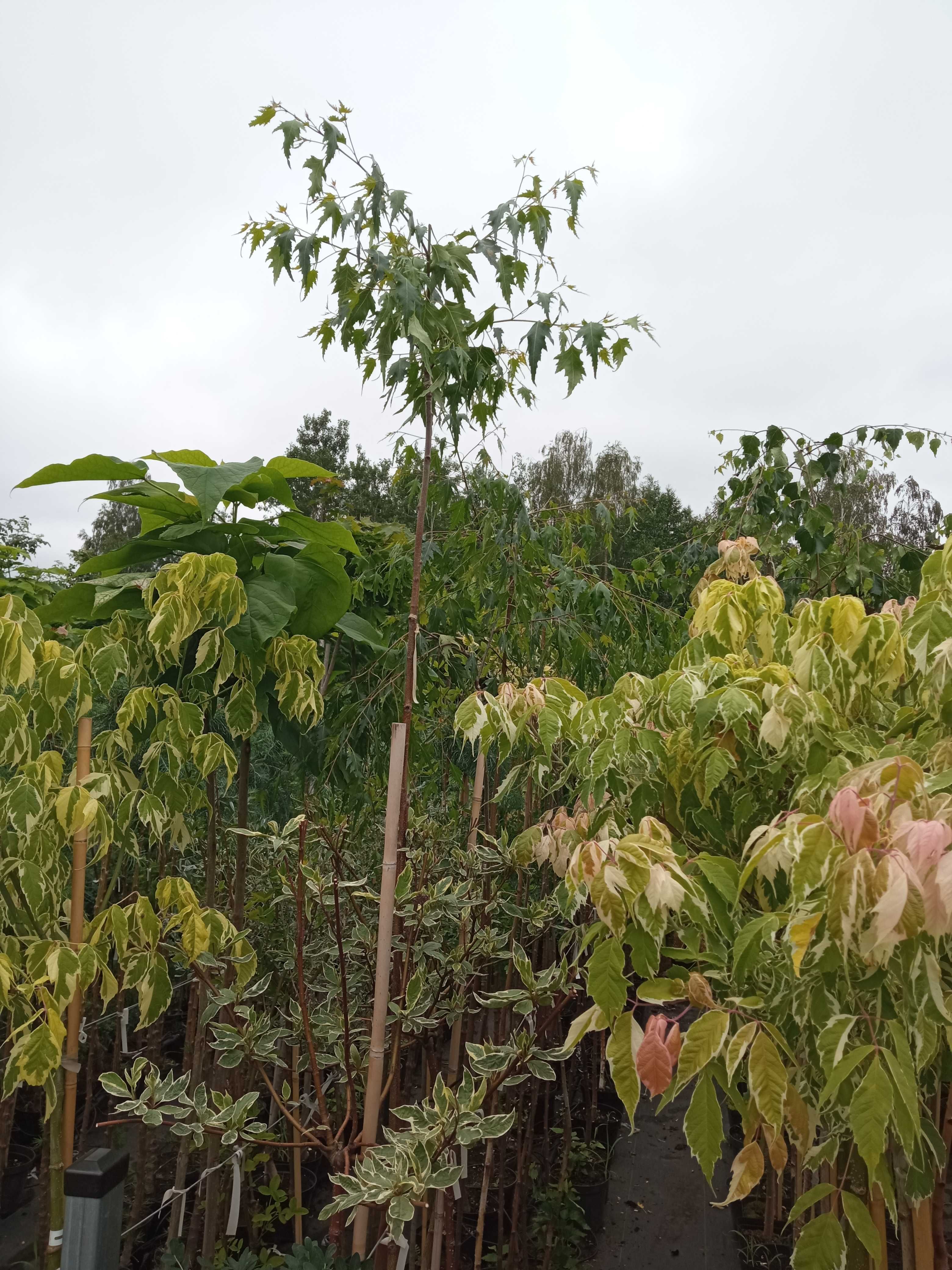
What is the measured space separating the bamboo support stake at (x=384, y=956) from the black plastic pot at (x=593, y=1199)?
4.89ft

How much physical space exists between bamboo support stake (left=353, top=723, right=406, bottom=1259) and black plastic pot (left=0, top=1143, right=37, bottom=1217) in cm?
160

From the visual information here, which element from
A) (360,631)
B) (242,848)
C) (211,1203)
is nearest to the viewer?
(242,848)

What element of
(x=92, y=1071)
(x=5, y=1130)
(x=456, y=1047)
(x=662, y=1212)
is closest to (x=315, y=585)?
(x=456, y=1047)

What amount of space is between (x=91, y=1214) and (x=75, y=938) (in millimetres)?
456

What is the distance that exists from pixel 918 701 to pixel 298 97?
1.48 metres

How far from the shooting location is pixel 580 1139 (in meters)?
2.89

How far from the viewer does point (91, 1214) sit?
Answer: 102 centimetres

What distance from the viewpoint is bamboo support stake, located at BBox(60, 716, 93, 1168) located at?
1337mm

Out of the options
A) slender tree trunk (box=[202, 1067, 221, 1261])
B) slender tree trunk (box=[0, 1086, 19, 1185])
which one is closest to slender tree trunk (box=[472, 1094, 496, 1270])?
slender tree trunk (box=[202, 1067, 221, 1261])

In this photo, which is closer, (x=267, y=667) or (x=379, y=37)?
(x=267, y=667)

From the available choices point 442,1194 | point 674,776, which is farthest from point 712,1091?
point 442,1194

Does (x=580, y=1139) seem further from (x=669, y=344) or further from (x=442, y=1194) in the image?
(x=669, y=344)

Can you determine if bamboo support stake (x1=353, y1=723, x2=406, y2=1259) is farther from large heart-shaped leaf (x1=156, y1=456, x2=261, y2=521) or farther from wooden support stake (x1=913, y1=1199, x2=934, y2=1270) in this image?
wooden support stake (x1=913, y1=1199, x2=934, y2=1270)

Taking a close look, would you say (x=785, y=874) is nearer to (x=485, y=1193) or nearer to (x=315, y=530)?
(x=315, y=530)
